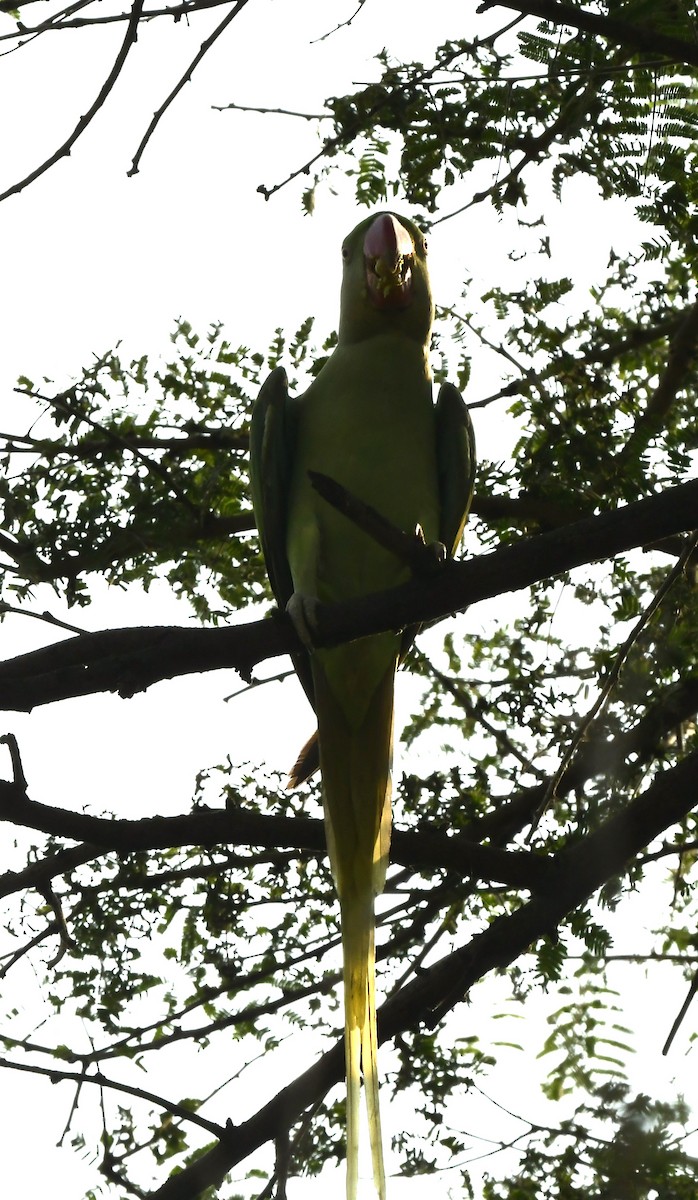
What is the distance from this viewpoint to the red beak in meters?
4.47

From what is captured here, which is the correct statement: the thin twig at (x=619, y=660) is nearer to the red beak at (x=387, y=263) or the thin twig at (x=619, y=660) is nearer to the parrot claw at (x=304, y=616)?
the parrot claw at (x=304, y=616)

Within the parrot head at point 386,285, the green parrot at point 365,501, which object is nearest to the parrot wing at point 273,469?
the green parrot at point 365,501

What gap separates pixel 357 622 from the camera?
10.2 feet

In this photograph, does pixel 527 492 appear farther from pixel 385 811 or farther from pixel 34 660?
pixel 34 660

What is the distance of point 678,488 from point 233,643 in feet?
3.78

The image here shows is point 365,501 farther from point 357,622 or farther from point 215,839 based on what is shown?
point 215,839

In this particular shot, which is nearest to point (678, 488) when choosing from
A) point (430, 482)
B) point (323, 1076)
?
point (430, 482)

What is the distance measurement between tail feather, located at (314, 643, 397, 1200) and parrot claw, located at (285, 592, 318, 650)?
499 millimetres

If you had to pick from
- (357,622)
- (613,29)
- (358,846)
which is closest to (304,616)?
(357,622)

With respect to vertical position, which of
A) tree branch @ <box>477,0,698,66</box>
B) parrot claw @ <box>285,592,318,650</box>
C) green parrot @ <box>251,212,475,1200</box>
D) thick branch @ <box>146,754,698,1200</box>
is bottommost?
thick branch @ <box>146,754,698,1200</box>

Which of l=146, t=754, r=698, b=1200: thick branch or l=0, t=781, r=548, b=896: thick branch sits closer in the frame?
l=0, t=781, r=548, b=896: thick branch

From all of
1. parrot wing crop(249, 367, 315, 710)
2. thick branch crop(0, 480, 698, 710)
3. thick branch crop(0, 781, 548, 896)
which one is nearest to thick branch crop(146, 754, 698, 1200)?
thick branch crop(0, 781, 548, 896)

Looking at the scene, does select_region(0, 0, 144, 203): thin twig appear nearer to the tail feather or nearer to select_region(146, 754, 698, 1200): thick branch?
the tail feather

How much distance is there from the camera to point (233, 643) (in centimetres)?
299
